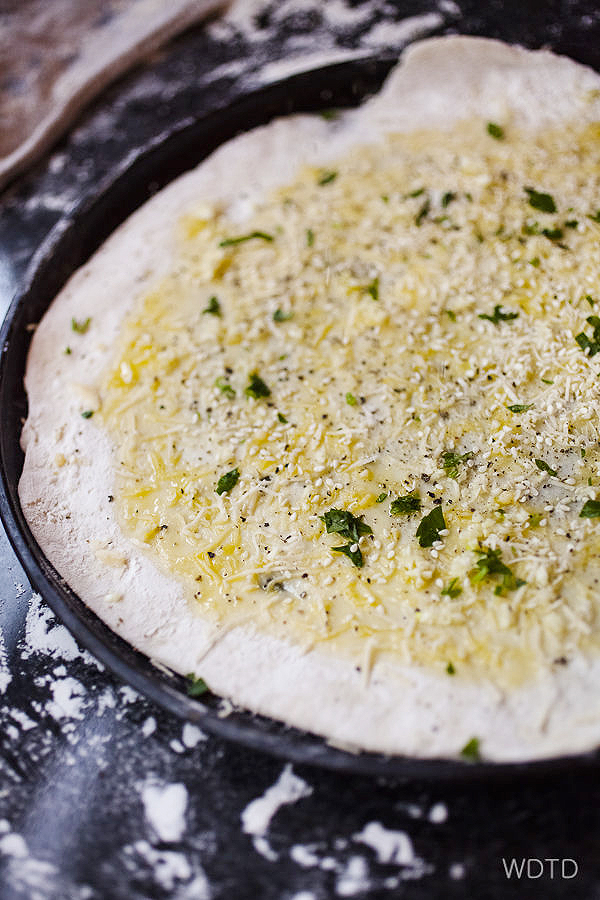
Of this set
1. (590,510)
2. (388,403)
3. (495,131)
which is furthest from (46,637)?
(495,131)

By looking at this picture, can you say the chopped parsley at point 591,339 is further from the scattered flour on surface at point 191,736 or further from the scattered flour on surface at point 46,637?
the scattered flour on surface at point 46,637

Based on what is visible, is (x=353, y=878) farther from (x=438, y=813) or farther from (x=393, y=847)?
(x=438, y=813)

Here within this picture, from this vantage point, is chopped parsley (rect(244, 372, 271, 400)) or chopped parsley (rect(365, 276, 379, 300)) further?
chopped parsley (rect(365, 276, 379, 300))

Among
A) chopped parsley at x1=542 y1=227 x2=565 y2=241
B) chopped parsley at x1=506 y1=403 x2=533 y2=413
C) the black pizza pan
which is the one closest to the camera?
the black pizza pan

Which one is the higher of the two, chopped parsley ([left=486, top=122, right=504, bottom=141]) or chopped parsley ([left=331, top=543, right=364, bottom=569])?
chopped parsley ([left=486, top=122, right=504, bottom=141])

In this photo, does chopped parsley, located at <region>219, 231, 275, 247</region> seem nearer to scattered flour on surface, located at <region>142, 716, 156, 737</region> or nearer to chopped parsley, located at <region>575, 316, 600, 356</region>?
chopped parsley, located at <region>575, 316, 600, 356</region>

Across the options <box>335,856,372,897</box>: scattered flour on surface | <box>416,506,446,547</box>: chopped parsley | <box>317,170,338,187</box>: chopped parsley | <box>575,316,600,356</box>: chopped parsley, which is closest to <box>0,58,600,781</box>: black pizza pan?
<box>335,856,372,897</box>: scattered flour on surface

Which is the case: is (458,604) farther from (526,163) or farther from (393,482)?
(526,163)
